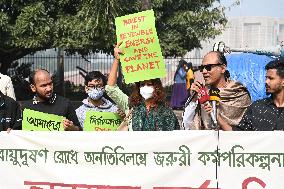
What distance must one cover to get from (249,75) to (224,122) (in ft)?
23.7

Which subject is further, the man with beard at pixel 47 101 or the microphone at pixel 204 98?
the man with beard at pixel 47 101

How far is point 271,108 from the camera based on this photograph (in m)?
4.30

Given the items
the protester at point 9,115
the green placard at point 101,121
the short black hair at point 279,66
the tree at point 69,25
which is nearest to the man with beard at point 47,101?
the protester at point 9,115

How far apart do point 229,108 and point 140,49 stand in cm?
90

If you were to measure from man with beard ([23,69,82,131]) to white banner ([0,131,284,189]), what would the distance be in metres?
0.39

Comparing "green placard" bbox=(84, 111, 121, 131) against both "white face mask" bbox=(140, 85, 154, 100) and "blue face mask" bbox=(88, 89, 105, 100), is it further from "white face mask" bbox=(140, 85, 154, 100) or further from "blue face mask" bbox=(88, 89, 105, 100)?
"white face mask" bbox=(140, 85, 154, 100)

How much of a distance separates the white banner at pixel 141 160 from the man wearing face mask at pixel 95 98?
102cm

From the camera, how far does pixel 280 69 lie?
4.34m

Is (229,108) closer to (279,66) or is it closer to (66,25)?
(279,66)

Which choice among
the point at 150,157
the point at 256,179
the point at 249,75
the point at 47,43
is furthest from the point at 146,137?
the point at 47,43

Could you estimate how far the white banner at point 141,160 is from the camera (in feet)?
13.9

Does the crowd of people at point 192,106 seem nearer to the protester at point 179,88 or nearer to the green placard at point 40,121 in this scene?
the green placard at point 40,121

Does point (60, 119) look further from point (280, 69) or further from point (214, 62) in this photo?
point (280, 69)

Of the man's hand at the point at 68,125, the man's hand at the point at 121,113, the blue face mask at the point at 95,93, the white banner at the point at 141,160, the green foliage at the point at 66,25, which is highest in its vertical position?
the green foliage at the point at 66,25
